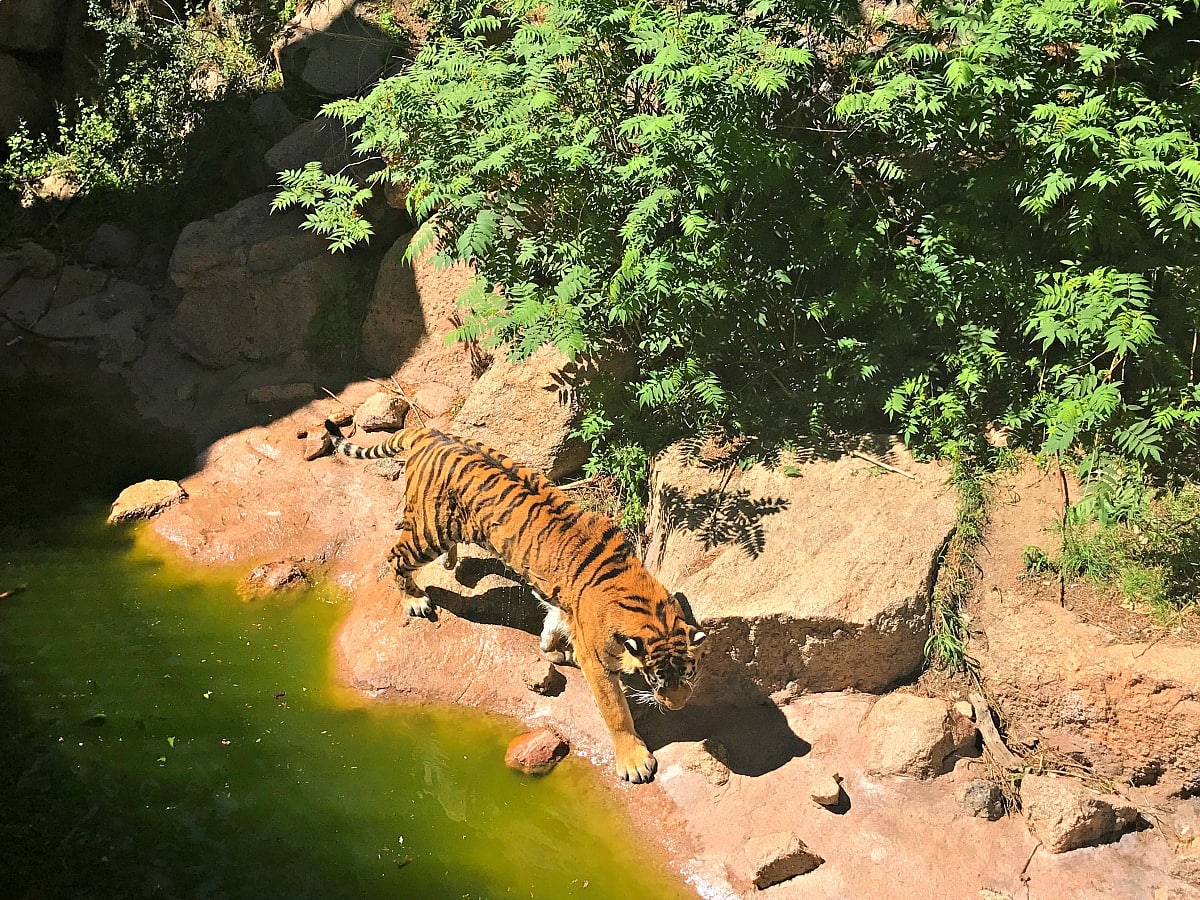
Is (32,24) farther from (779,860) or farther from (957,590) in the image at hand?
(779,860)

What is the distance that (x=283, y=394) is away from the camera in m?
7.80

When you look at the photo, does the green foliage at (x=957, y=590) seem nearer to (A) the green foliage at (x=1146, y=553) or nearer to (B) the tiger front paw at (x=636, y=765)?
(A) the green foliage at (x=1146, y=553)

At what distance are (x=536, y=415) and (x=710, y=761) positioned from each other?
2.56 meters

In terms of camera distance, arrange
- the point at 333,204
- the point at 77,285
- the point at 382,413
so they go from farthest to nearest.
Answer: the point at 77,285, the point at 382,413, the point at 333,204

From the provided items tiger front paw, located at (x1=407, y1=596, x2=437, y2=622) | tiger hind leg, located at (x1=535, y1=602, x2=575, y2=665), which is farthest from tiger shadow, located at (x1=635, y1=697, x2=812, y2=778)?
tiger front paw, located at (x1=407, y1=596, x2=437, y2=622)

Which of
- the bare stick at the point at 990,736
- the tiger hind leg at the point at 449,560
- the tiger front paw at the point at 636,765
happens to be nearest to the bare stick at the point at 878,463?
the bare stick at the point at 990,736

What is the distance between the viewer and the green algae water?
4.44m

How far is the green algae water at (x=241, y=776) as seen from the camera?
175 inches

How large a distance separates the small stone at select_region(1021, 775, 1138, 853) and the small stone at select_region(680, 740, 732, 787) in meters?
1.42

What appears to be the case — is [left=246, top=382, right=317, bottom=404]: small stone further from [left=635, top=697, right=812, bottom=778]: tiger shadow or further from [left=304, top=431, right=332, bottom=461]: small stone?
[left=635, top=697, right=812, bottom=778]: tiger shadow

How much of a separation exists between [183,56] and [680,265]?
7.58m

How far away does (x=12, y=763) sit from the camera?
4.83 m

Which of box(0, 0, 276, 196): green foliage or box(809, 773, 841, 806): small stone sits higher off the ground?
box(0, 0, 276, 196): green foliage

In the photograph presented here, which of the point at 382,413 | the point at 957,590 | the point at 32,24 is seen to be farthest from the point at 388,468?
the point at 32,24
